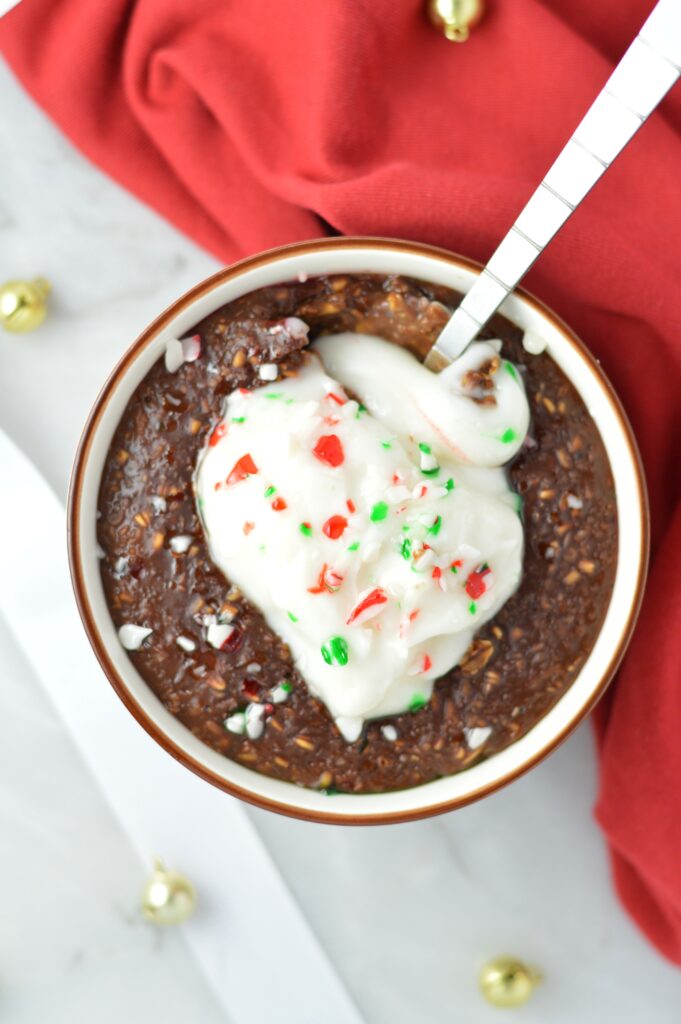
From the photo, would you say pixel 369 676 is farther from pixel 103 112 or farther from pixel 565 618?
pixel 103 112

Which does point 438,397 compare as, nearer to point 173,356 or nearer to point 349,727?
point 173,356

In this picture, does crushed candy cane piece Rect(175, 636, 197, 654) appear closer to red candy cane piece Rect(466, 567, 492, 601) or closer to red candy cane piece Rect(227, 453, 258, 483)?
red candy cane piece Rect(227, 453, 258, 483)

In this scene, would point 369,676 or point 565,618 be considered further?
point 565,618

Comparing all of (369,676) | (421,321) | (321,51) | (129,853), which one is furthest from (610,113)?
(129,853)

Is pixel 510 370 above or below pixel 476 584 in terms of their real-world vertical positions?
above

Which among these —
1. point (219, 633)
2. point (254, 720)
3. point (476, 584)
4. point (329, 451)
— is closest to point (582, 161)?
point (329, 451)

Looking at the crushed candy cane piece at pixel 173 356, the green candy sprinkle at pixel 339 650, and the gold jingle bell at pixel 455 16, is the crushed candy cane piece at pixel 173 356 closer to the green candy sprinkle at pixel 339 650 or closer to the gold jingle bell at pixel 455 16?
the green candy sprinkle at pixel 339 650
